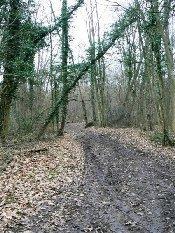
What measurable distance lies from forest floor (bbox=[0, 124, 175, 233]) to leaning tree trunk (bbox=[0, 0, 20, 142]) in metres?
→ 3.96

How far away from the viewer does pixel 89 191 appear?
12.0m

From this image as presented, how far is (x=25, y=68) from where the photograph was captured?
2000 centimetres

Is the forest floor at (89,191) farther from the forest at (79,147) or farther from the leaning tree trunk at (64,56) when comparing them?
the leaning tree trunk at (64,56)

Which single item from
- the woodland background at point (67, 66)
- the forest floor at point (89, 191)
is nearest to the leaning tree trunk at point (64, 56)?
the woodland background at point (67, 66)

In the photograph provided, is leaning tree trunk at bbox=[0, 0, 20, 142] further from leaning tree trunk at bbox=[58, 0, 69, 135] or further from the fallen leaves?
leaning tree trunk at bbox=[58, 0, 69, 135]

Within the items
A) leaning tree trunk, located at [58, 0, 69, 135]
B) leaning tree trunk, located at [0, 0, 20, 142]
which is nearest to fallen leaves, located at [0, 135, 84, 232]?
leaning tree trunk, located at [0, 0, 20, 142]

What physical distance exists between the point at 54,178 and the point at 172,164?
490 cm

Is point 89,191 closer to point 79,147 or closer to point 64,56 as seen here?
point 79,147

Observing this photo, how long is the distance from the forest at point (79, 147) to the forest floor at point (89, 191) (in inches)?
1.0

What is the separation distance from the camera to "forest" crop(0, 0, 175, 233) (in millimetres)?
9719

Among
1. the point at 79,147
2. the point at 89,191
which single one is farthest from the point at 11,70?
the point at 89,191

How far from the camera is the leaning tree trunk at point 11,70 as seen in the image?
19.6 m

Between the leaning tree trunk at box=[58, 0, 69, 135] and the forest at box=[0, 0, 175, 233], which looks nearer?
the forest at box=[0, 0, 175, 233]

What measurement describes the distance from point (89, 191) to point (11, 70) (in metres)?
9.77
